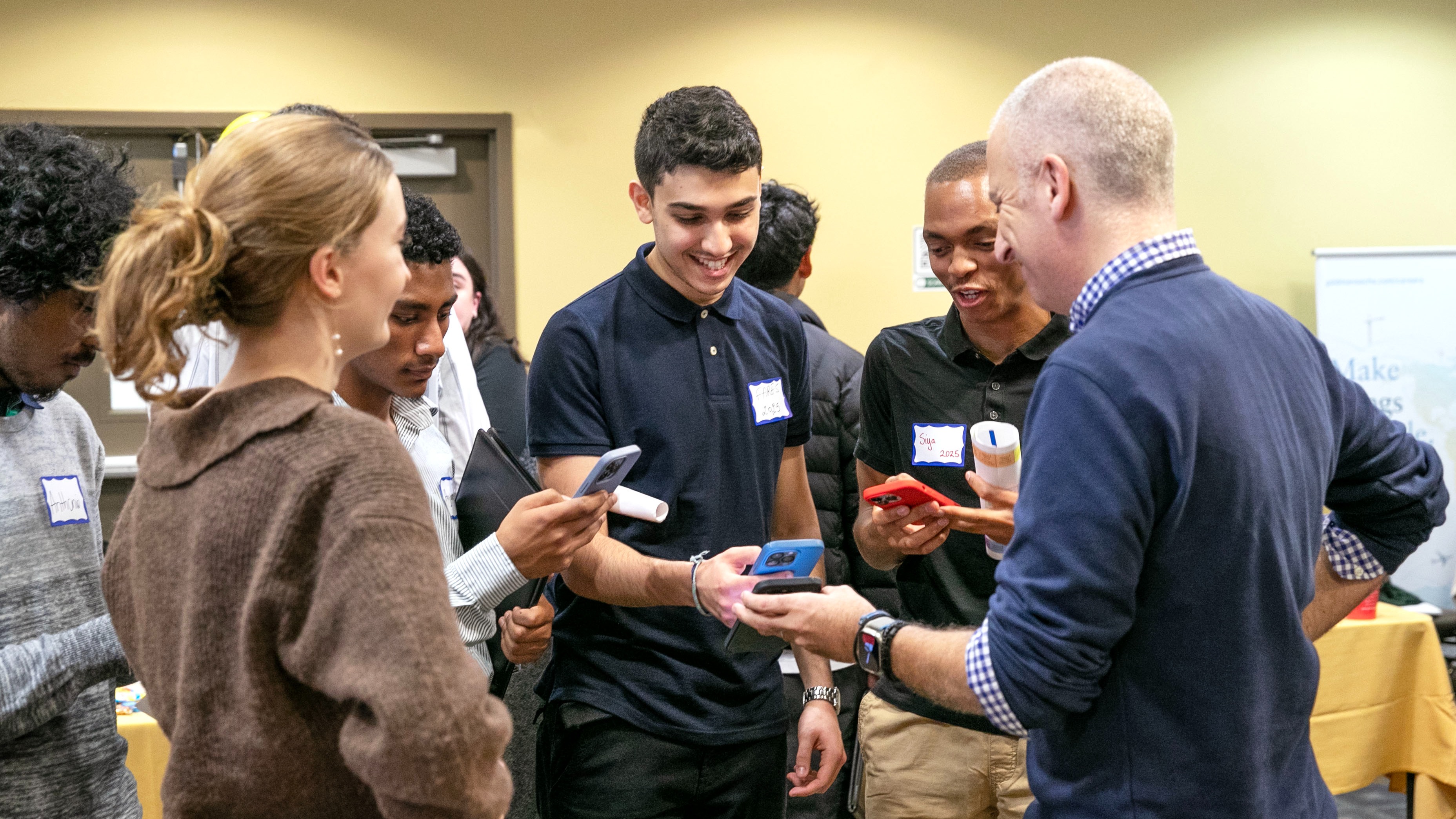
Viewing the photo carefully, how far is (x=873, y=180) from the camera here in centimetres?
520

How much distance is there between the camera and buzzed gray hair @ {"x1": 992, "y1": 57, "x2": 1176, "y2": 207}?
128cm

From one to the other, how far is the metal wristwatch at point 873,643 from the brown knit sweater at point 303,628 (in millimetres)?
579

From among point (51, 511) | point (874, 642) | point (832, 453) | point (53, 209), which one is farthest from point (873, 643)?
point (832, 453)

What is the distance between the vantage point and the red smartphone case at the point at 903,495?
1731mm

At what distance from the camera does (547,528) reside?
1.56 meters

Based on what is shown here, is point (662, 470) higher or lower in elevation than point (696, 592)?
higher

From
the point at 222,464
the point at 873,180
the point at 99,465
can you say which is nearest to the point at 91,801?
the point at 99,465

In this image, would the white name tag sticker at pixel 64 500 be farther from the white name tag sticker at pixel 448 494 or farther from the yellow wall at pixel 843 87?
the yellow wall at pixel 843 87

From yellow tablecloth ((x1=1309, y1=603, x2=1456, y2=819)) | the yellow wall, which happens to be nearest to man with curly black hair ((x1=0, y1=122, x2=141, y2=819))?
yellow tablecloth ((x1=1309, y1=603, x2=1456, y2=819))

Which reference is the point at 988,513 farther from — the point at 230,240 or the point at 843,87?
the point at 843,87

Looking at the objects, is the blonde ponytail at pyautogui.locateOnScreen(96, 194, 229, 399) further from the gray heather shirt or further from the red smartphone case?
the red smartphone case

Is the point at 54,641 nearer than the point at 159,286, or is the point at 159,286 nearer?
the point at 159,286

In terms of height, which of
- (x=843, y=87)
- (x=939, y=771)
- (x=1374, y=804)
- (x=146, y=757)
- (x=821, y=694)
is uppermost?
(x=843, y=87)

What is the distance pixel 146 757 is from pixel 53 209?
1409mm
